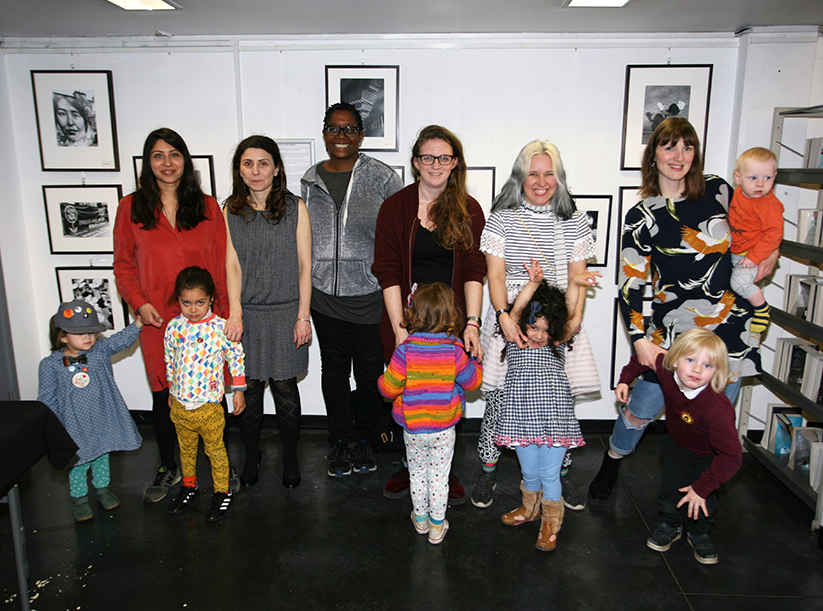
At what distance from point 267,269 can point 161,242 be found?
21.9 inches

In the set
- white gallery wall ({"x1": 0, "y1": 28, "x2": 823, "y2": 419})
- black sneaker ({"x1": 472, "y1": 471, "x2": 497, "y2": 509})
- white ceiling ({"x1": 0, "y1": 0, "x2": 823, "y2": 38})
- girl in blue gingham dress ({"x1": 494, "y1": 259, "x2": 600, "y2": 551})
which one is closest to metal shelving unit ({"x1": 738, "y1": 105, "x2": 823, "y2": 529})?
white gallery wall ({"x1": 0, "y1": 28, "x2": 823, "y2": 419})

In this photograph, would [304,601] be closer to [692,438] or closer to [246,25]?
[692,438]

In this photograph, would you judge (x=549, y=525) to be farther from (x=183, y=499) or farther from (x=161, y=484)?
(x=161, y=484)

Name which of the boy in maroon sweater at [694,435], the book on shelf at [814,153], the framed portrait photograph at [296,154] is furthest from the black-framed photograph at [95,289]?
the book on shelf at [814,153]

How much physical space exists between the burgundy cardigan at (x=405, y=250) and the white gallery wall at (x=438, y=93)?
1033mm

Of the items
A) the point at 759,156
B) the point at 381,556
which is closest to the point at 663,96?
the point at 759,156

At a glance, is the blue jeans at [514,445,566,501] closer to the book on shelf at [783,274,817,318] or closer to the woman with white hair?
the woman with white hair

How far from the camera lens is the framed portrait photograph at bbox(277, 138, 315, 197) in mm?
3645

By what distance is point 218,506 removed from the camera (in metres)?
2.86

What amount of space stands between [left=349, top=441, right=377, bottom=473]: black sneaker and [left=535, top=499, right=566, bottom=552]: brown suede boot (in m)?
1.12

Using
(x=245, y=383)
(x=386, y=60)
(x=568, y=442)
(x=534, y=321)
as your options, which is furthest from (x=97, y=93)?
(x=568, y=442)

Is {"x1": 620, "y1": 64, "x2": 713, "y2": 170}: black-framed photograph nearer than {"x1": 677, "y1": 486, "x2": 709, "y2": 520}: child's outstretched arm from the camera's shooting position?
No

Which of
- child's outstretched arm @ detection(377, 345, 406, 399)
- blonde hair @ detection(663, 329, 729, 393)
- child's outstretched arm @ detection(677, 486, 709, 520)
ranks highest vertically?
blonde hair @ detection(663, 329, 729, 393)

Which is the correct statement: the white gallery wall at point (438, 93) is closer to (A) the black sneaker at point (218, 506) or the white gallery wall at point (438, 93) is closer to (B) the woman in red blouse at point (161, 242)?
(B) the woman in red blouse at point (161, 242)
